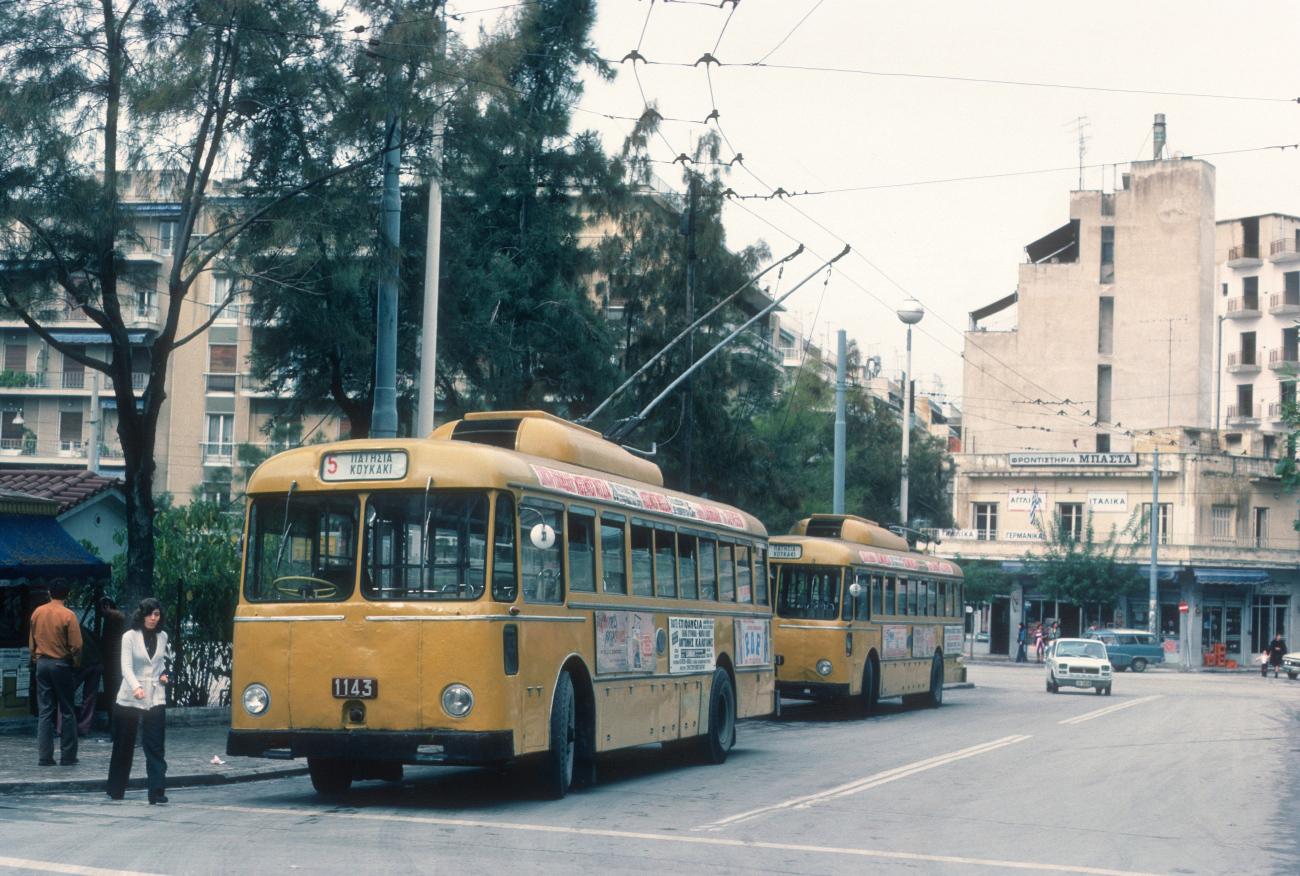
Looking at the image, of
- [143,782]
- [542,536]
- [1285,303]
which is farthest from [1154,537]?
[143,782]

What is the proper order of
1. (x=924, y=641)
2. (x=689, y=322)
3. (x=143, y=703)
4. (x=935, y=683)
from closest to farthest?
(x=143, y=703) < (x=689, y=322) < (x=924, y=641) < (x=935, y=683)

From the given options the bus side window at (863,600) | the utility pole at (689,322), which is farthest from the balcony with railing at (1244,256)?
the bus side window at (863,600)

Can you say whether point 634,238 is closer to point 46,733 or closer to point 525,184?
point 525,184

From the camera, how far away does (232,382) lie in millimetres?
66625

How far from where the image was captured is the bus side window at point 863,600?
81.9 ft

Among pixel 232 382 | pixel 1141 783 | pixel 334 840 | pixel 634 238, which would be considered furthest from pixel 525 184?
pixel 232 382

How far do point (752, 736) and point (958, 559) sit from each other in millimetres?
46913

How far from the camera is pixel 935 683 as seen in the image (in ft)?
102

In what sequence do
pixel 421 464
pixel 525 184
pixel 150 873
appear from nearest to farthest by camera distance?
pixel 150 873, pixel 421 464, pixel 525 184

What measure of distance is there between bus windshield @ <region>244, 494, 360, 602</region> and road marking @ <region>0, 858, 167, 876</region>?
139 inches

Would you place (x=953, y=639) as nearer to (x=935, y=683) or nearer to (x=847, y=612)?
(x=935, y=683)

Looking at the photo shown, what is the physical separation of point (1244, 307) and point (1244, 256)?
2.69 meters

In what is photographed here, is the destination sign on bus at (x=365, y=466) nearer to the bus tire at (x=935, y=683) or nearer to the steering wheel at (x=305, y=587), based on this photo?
the steering wheel at (x=305, y=587)

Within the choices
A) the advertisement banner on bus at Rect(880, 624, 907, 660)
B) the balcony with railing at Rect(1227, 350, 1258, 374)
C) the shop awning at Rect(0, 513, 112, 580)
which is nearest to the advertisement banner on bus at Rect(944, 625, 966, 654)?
the advertisement banner on bus at Rect(880, 624, 907, 660)
